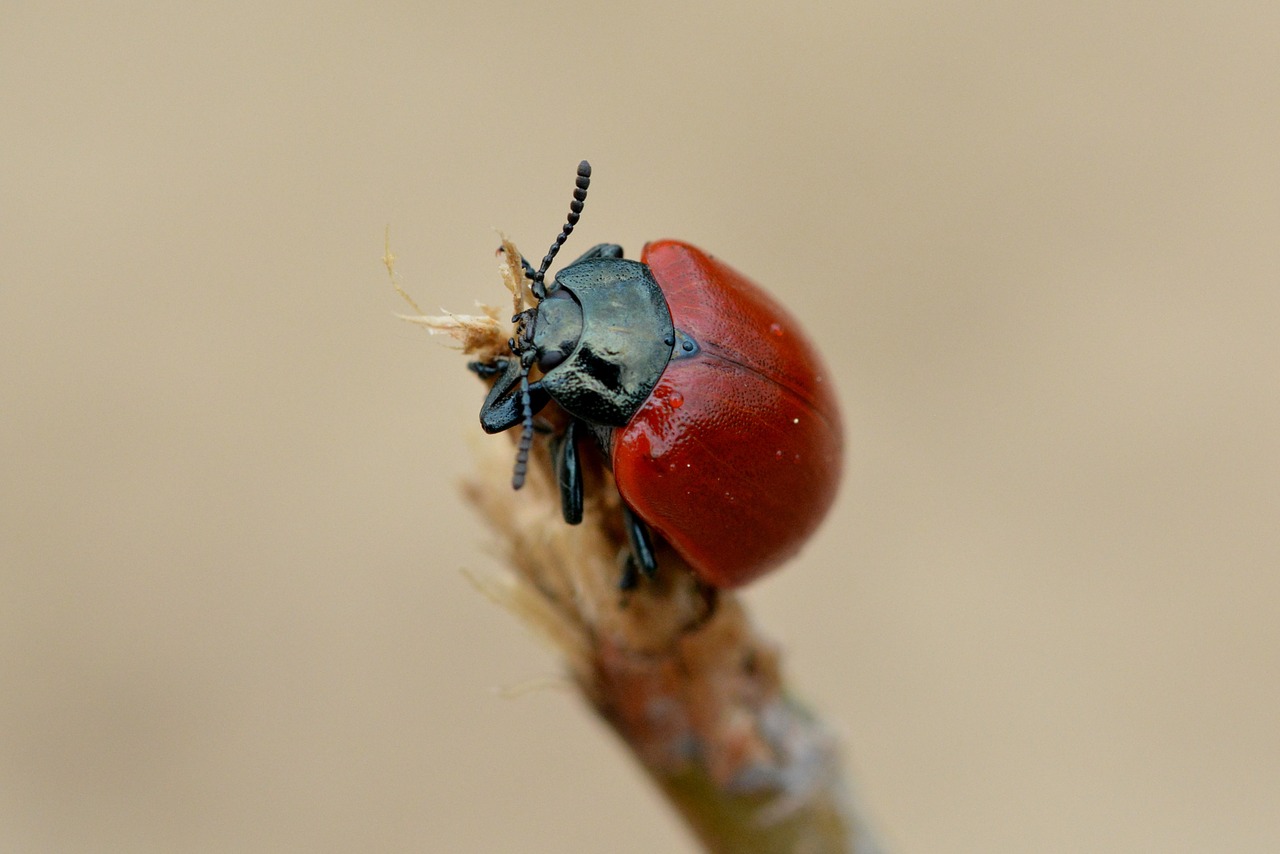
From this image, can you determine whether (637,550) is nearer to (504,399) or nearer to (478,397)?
(504,399)

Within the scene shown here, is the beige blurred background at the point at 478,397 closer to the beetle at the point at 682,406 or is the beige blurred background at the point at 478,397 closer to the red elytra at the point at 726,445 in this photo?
the beetle at the point at 682,406

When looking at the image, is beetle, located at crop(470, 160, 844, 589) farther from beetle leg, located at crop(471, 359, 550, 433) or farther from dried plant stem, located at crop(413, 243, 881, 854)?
dried plant stem, located at crop(413, 243, 881, 854)

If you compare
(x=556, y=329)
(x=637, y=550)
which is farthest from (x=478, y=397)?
(x=637, y=550)

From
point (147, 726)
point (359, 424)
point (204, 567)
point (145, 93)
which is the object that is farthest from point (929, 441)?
point (145, 93)

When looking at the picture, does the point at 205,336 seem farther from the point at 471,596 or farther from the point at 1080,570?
the point at 1080,570

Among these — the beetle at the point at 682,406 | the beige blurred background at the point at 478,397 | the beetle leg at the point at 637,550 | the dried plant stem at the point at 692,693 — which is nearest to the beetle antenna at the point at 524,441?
the beetle at the point at 682,406

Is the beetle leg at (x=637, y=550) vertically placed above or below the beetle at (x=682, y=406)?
below
